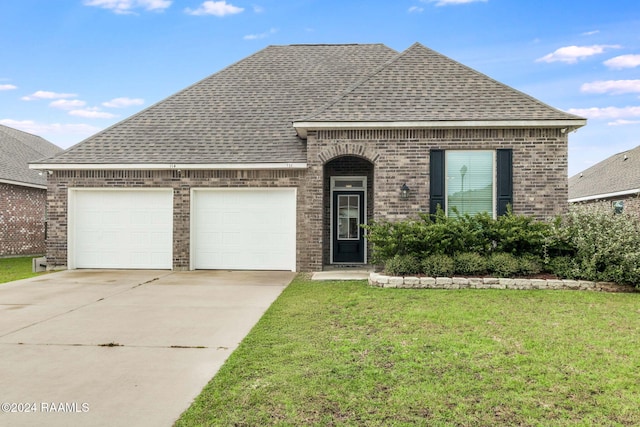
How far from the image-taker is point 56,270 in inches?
466

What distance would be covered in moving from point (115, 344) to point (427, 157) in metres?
8.30

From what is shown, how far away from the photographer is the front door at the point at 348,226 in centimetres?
1276

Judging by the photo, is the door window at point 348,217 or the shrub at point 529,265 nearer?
the shrub at point 529,265

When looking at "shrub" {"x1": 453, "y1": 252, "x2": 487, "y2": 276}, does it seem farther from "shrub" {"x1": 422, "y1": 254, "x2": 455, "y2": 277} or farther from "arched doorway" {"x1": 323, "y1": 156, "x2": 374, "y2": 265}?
"arched doorway" {"x1": 323, "y1": 156, "x2": 374, "y2": 265}

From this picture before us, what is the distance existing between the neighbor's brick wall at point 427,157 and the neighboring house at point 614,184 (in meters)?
7.72

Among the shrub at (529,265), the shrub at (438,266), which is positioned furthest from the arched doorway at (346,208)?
the shrub at (529,265)

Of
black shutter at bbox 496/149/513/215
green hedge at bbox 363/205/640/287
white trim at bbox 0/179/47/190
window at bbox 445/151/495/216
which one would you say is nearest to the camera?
green hedge at bbox 363/205/640/287

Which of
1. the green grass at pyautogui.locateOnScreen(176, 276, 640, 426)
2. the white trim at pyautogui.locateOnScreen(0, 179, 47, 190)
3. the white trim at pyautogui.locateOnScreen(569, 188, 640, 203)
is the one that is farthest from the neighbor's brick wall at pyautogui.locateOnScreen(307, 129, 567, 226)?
the white trim at pyautogui.locateOnScreen(0, 179, 47, 190)

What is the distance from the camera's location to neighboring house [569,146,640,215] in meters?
18.2

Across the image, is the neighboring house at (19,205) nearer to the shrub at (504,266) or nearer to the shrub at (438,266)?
the shrub at (438,266)

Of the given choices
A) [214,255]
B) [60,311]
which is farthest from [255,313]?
[214,255]

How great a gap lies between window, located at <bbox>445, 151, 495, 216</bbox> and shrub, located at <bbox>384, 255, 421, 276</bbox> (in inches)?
81.2

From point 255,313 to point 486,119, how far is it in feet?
24.8

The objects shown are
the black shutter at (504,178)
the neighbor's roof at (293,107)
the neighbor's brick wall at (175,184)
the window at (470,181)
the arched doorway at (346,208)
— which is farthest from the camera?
the arched doorway at (346,208)
